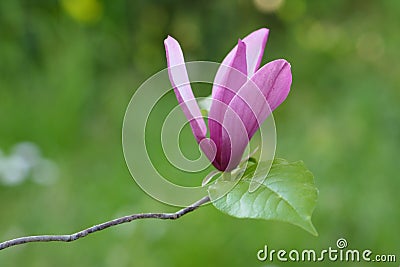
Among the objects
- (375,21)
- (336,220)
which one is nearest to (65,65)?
(336,220)

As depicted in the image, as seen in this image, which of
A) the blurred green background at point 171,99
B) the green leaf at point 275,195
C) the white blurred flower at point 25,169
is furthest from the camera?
the white blurred flower at point 25,169

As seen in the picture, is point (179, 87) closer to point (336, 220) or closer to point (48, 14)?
point (336, 220)

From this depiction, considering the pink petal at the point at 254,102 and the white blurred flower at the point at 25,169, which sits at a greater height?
the pink petal at the point at 254,102

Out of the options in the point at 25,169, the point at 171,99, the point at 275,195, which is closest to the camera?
the point at 275,195

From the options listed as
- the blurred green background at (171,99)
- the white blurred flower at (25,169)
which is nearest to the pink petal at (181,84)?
the blurred green background at (171,99)

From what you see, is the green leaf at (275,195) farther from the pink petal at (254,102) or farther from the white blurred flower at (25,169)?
the white blurred flower at (25,169)

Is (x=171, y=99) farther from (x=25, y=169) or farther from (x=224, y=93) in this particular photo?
(x=224, y=93)

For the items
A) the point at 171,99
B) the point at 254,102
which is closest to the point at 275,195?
the point at 254,102
